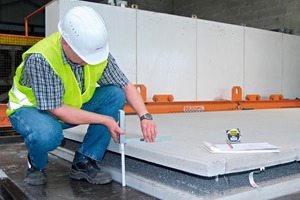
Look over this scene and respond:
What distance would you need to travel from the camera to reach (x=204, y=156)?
1.31 metres

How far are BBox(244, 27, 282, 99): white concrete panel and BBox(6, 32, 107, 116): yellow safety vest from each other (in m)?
2.96

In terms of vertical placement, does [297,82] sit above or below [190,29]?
below

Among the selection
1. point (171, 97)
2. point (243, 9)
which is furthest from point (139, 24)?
point (243, 9)

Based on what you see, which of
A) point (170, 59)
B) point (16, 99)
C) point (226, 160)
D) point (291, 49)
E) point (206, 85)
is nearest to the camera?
point (226, 160)

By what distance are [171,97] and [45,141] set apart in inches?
83.2

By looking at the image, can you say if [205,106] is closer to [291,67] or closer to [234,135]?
[291,67]

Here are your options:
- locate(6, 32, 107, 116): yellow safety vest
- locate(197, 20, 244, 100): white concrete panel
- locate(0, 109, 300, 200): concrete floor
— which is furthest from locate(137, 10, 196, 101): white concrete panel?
locate(6, 32, 107, 116): yellow safety vest

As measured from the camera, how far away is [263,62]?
4293 mm

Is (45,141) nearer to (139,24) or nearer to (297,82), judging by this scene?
(139,24)

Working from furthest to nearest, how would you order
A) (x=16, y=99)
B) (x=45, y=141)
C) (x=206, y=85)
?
(x=206, y=85)
(x=16, y=99)
(x=45, y=141)

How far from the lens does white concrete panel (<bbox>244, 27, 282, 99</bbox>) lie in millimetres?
4136

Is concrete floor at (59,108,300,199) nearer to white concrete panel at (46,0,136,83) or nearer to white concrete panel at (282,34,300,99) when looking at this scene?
white concrete panel at (46,0,136,83)

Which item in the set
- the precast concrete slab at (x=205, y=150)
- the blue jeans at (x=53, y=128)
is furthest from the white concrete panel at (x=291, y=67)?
the blue jeans at (x=53, y=128)

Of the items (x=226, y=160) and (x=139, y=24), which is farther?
(x=139, y=24)
